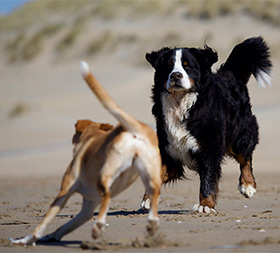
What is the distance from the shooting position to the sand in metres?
5.25

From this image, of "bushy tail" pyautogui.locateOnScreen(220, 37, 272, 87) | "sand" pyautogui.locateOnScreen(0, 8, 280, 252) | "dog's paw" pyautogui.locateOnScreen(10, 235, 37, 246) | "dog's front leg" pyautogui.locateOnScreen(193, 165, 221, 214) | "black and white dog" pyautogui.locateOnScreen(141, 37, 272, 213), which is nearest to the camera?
"dog's paw" pyautogui.locateOnScreen(10, 235, 37, 246)

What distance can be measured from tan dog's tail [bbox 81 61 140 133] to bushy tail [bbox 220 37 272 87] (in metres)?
3.61

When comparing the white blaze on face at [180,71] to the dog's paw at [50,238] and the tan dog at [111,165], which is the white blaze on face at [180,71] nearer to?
the tan dog at [111,165]

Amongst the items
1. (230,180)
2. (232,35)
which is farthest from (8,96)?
(230,180)

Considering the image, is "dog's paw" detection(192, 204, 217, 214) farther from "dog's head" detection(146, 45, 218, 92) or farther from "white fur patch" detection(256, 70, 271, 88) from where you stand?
"white fur patch" detection(256, 70, 271, 88)

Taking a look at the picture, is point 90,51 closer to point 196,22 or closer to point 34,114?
point 196,22

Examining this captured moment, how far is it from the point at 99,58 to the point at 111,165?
1156 inches

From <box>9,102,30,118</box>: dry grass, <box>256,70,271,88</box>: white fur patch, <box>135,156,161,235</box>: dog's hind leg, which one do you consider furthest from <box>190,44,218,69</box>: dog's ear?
<box>9,102,30,118</box>: dry grass

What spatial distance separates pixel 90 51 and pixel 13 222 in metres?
27.9

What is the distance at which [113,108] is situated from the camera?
4848 millimetres

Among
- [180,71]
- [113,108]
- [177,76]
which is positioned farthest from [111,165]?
[180,71]

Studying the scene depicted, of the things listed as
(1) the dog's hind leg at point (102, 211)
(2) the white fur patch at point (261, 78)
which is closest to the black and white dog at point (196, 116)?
(2) the white fur patch at point (261, 78)

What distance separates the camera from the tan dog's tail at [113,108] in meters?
4.79

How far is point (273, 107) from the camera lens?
22766 millimetres
